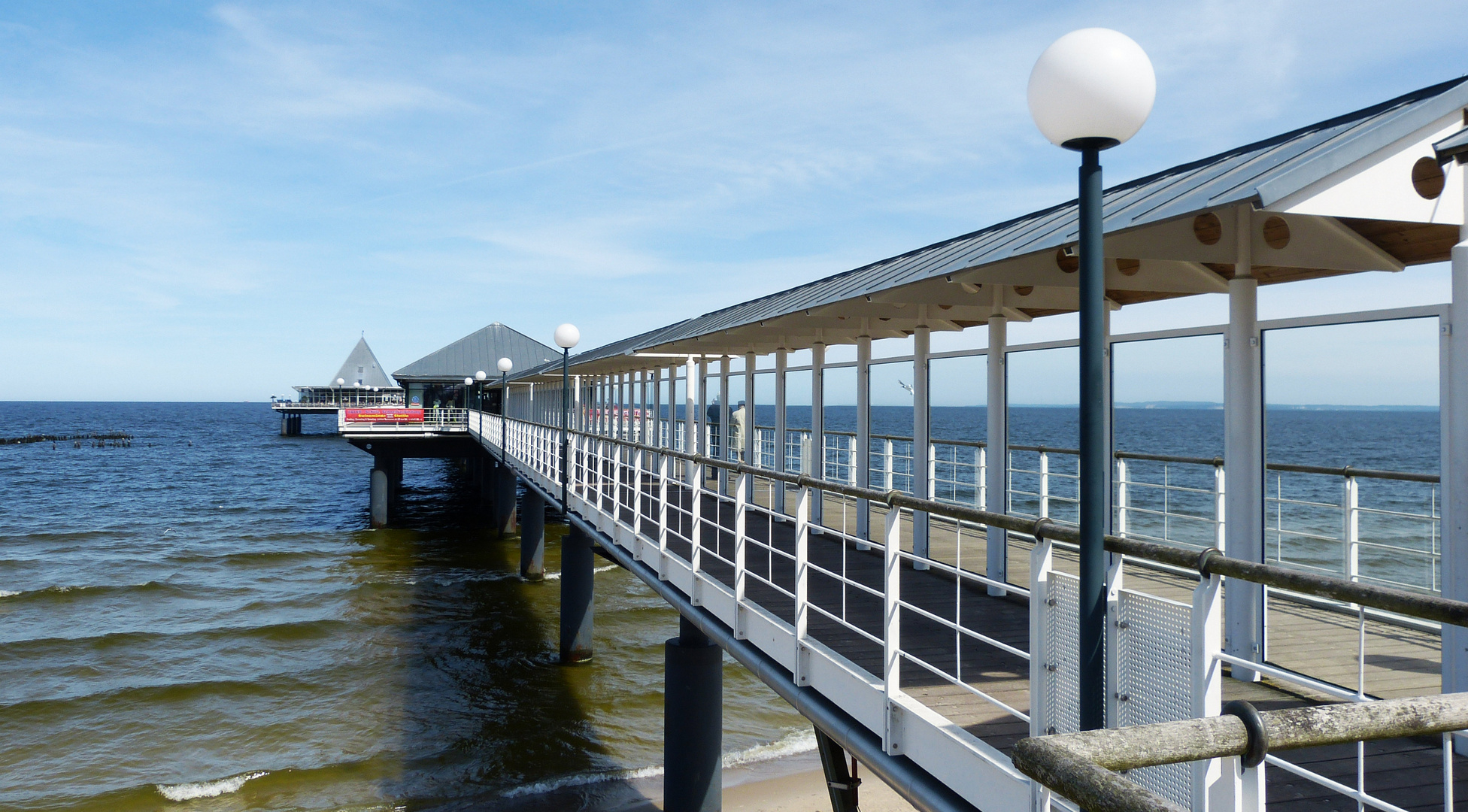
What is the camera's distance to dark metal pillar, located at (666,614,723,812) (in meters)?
8.62

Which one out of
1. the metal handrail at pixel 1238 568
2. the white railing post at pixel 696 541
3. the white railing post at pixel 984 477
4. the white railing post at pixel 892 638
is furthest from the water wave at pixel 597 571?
the metal handrail at pixel 1238 568

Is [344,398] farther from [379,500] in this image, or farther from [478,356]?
[379,500]

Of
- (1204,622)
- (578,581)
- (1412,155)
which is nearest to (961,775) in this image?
(1204,622)

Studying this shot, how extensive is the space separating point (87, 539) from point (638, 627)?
2184 centimetres

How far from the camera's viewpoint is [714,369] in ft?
50.0

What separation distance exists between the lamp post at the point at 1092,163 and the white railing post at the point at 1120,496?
171 inches

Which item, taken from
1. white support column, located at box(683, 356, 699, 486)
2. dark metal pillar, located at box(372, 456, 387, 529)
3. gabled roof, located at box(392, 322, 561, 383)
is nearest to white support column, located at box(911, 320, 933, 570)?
white support column, located at box(683, 356, 699, 486)

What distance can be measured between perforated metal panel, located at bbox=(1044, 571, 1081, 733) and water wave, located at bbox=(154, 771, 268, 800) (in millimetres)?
10750

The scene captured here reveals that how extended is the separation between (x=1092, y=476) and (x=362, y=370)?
66.7 metres

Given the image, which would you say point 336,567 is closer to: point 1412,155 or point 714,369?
point 714,369

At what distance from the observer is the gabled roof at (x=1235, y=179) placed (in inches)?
123

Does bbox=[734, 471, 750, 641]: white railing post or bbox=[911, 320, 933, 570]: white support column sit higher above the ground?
bbox=[911, 320, 933, 570]: white support column

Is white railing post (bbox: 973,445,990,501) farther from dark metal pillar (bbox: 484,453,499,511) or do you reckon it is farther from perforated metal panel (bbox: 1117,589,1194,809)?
dark metal pillar (bbox: 484,453,499,511)

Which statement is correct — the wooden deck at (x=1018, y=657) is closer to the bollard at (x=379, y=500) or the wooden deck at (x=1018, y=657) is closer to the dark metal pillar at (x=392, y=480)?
the bollard at (x=379, y=500)
